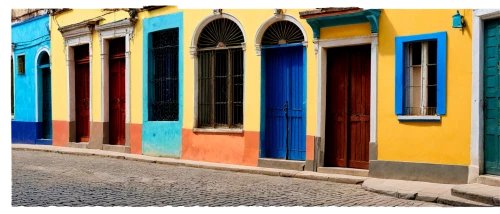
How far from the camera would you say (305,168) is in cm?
1224

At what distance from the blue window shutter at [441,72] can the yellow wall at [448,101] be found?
7 centimetres

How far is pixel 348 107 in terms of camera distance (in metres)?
11.9

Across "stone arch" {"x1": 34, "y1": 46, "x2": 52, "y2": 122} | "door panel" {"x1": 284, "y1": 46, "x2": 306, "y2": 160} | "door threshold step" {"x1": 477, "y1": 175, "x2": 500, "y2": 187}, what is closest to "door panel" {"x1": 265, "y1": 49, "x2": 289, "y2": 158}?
"door panel" {"x1": 284, "y1": 46, "x2": 306, "y2": 160}

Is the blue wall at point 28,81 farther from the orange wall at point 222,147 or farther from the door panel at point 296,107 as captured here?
the door panel at point 296,107

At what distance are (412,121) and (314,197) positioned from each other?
2.73 m

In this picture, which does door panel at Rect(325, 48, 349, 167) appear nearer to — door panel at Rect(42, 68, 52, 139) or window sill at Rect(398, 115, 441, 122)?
window sill at Rect(398, 115, 441, 122)

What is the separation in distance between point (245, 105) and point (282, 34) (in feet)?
5.66

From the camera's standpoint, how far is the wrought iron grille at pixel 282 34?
12.7 metres

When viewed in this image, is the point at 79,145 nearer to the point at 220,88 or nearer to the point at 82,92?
the point at 82,92

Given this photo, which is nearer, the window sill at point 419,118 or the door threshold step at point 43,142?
the window sill at point 419,118

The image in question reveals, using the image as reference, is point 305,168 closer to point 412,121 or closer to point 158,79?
point 412,121

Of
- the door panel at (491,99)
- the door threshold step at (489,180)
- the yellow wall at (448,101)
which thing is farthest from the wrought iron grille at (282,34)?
the door threshold step at (489,180)

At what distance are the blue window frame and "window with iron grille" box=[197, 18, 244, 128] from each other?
13.1 feet

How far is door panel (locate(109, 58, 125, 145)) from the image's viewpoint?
17.2m
